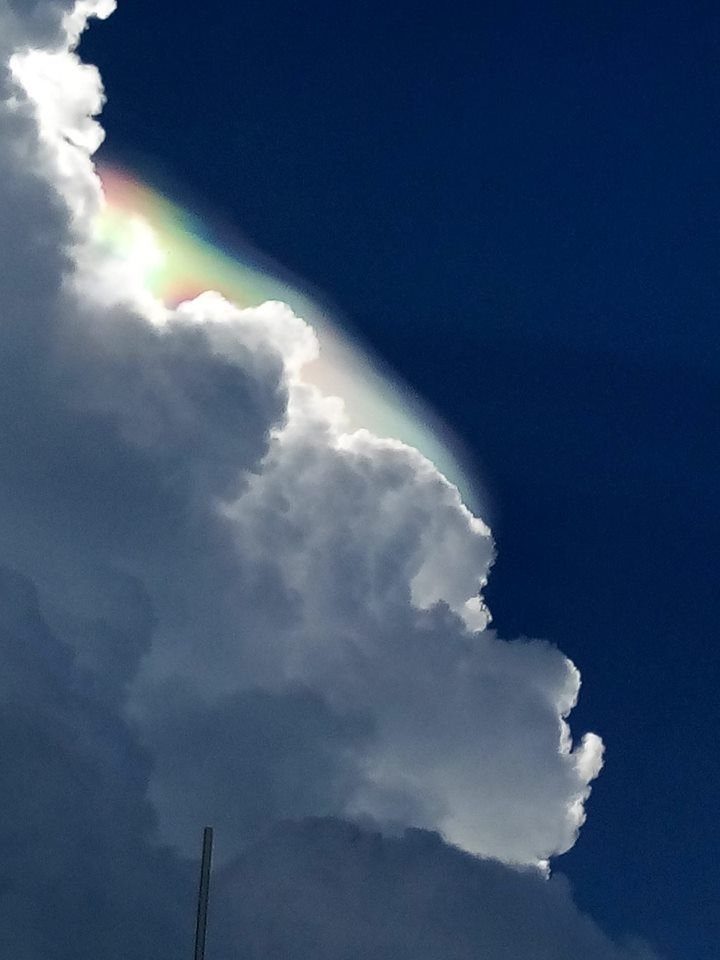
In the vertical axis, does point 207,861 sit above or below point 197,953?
above
